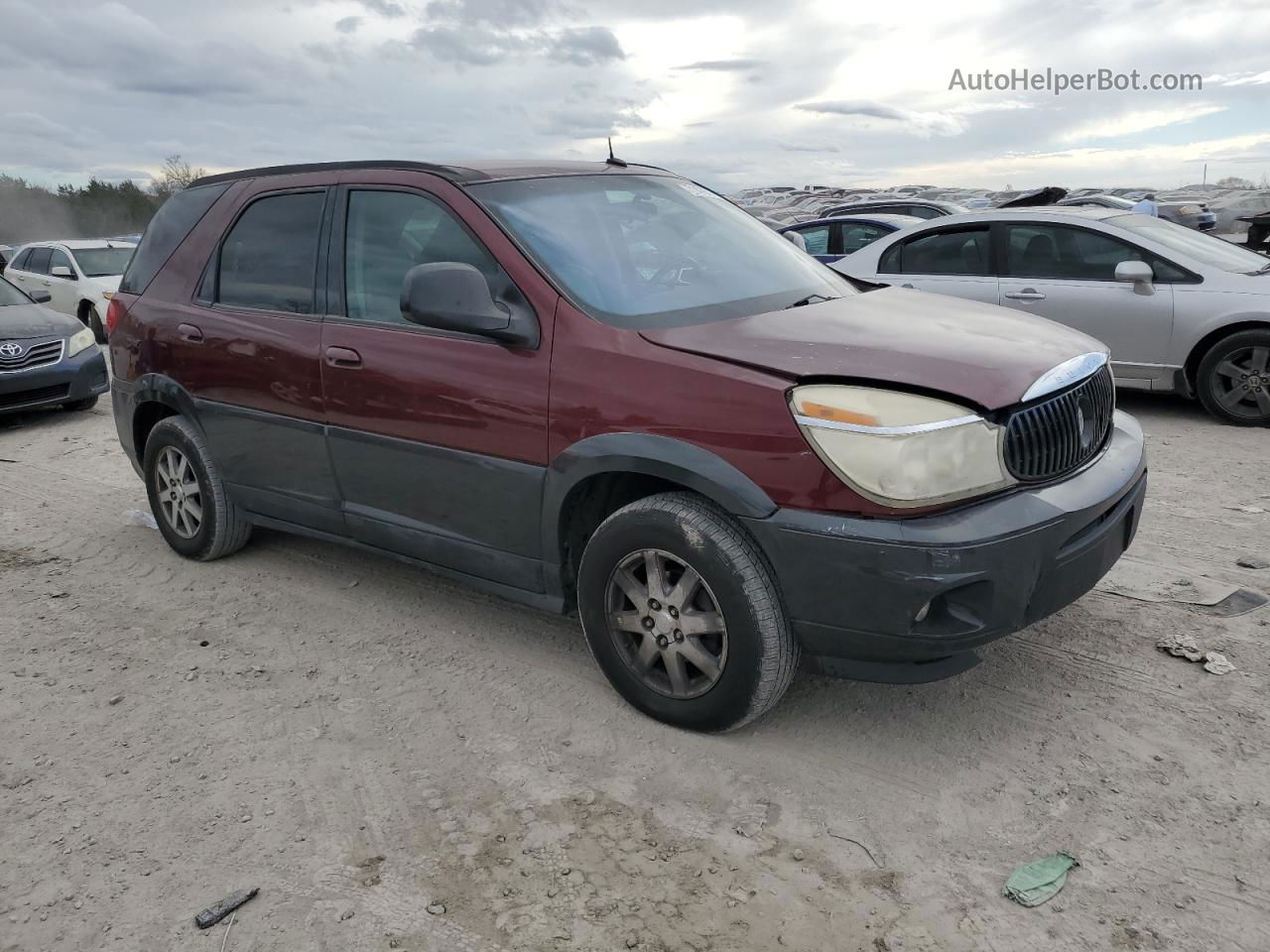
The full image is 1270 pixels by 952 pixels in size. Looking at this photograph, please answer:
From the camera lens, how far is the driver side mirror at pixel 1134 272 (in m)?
7.17

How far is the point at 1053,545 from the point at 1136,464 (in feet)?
2.44

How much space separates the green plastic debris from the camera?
2.54 metres

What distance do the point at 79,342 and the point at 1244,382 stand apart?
9854 mm

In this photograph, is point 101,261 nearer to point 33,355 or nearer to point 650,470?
point 33,355

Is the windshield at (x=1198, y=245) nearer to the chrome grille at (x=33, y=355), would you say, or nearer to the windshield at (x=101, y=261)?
the chrome grille at (x=33, y=355)

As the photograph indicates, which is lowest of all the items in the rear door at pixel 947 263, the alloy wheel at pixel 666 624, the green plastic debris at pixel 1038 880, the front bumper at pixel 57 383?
the green plastic debris at pixel 1038 880

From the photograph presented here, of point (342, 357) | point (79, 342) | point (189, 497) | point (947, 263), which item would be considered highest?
point (947, 263)

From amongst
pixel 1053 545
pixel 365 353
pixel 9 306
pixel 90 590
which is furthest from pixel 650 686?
pixel 9 306

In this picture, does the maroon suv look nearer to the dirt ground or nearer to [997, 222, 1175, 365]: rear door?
the dirt ground

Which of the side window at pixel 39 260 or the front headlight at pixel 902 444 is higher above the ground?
the side window at pixel 39 260

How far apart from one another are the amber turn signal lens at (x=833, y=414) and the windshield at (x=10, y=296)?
964 cm

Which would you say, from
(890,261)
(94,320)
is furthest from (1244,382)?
(94,320)

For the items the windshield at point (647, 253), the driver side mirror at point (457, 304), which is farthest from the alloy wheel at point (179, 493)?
the windshield at point (647, 253)

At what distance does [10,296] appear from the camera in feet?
33.1
